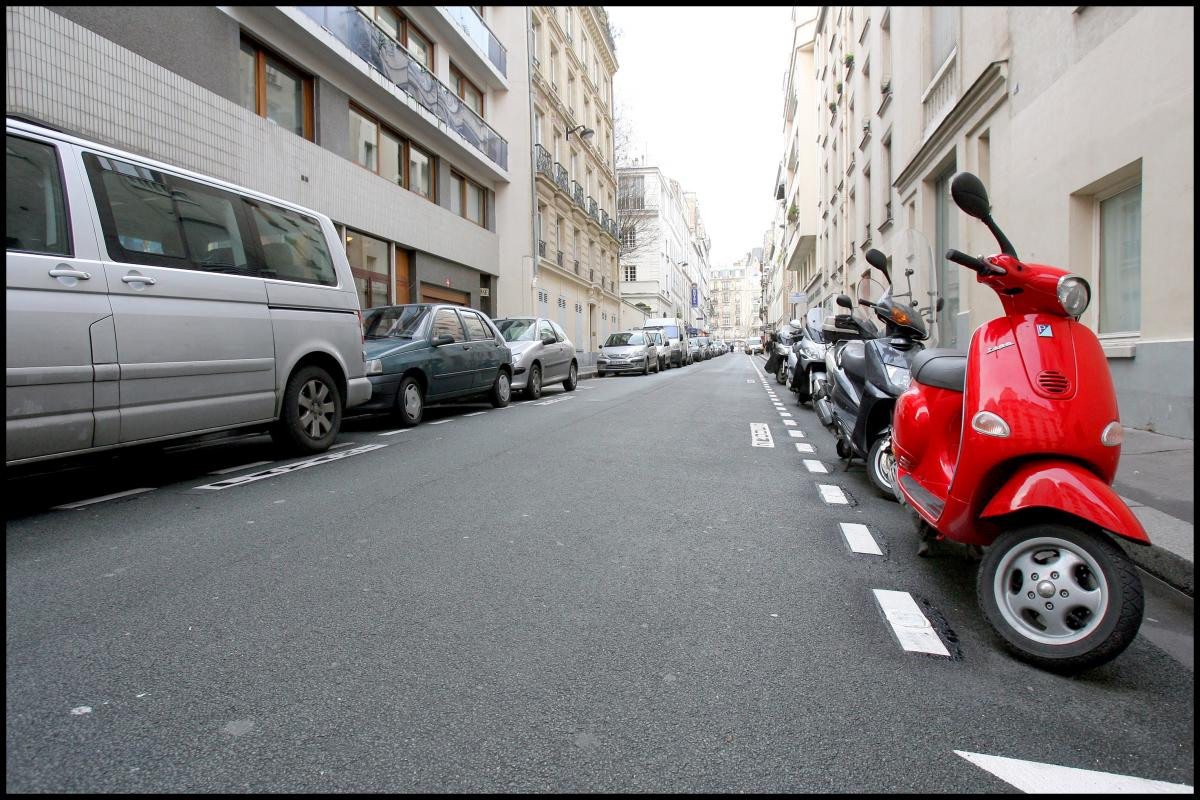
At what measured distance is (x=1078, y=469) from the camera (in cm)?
254

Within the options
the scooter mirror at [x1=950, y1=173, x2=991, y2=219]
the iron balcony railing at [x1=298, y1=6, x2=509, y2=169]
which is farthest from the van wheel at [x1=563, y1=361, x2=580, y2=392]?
the scooter mirror at [x1=950, y1=173, x2=991, y2=219]

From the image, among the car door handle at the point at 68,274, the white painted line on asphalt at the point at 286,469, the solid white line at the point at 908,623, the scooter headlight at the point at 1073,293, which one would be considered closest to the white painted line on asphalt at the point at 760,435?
the white painted line on asphalt at the point at 286,469

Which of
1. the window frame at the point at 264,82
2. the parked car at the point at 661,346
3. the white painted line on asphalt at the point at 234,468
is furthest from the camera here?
the parked car at the point at 661,346

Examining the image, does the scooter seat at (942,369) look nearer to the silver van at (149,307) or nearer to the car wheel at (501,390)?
the silver van at (149,307)

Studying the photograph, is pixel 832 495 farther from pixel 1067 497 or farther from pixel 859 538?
pixel 1067 497

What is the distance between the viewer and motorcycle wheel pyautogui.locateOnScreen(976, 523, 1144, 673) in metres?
2.30

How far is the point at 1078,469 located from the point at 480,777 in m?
2.29

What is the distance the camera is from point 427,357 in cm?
921

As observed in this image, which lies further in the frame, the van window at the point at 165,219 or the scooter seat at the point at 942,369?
the van window at the point at 165,219

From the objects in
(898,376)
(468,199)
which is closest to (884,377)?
(898,376)

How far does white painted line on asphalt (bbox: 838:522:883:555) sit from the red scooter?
32.6 inches

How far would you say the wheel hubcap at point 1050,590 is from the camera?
2.38m

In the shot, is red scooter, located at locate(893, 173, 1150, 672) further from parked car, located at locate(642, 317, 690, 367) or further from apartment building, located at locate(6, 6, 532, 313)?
parked car, located at locate(642, 317, 690, 367)

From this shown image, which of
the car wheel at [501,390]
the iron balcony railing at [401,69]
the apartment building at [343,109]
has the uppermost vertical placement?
the iron balcony railing at [401,69]
